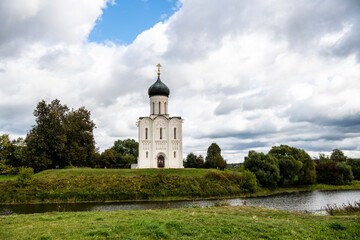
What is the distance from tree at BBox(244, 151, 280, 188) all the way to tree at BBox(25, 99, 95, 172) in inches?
1074

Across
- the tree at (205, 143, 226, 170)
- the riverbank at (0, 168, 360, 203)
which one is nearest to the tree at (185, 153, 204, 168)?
the tree at (205, 143, 226, 170)

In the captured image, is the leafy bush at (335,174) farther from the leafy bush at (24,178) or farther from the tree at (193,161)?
the leafy bush at (24,178)

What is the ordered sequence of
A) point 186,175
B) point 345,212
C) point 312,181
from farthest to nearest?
1. point 312,181
2. point 186,175
3. point 345,212

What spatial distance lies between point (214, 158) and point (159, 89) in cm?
2310

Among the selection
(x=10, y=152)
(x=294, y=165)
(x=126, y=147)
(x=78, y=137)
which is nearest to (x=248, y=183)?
(x=294, y=165)

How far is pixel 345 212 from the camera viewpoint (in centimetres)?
1658

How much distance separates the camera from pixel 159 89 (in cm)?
4662

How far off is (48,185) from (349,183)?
175 ft

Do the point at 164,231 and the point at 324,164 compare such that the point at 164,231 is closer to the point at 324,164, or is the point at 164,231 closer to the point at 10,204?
the point at 10,204

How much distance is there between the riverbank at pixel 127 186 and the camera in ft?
98.9

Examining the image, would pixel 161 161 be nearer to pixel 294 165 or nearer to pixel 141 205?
pixel 141 205

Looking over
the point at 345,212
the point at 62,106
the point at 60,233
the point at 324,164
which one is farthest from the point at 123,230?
the point at 324,164

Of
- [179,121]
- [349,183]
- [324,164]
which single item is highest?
[179,121]

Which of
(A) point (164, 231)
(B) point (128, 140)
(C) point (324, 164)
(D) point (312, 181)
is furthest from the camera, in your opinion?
(B) point (128, 140)
